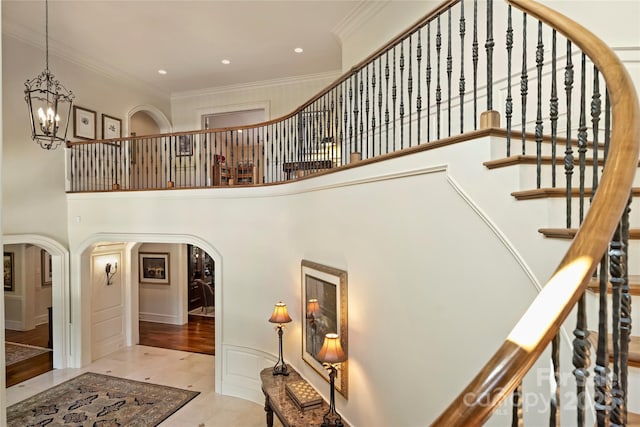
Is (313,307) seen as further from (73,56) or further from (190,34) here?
(73,56)

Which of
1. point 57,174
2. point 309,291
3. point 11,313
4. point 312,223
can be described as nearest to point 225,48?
point 57,174

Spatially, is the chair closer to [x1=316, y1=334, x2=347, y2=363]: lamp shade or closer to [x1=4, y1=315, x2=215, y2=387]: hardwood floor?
[x1=4, y1=315, x2=215, y2=387]: hardwood floor

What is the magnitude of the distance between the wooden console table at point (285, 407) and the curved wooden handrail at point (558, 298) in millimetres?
2886

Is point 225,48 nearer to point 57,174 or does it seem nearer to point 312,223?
point 57,174

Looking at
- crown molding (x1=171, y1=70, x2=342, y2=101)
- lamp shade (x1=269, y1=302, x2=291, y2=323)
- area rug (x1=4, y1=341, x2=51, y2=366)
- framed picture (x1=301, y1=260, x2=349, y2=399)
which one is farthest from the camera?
crown molding (x1=171, y1=70, x2=342, y2=101)

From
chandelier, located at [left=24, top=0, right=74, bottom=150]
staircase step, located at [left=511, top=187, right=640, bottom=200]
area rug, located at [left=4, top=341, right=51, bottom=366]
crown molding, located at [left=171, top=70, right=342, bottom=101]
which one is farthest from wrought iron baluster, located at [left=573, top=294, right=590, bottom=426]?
area rug, located at [left=4, top=341, right=51, bottom=366]

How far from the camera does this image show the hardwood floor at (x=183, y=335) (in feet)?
24.4

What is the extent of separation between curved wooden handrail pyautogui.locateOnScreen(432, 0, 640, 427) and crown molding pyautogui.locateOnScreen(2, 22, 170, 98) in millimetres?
7488

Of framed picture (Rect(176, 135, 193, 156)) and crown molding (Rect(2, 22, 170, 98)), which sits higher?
crown molding (Rect(2, 22, 170, 98))

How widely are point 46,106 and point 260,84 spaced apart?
13.0ft

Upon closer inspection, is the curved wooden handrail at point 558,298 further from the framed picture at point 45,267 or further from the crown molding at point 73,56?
the framed picture at point 45,267

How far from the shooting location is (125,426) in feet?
15.2

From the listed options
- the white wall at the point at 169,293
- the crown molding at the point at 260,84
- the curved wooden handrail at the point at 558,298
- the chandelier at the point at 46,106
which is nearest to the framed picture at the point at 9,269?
the white wall at the point at 169,293

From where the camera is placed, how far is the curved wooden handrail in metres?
0.79
